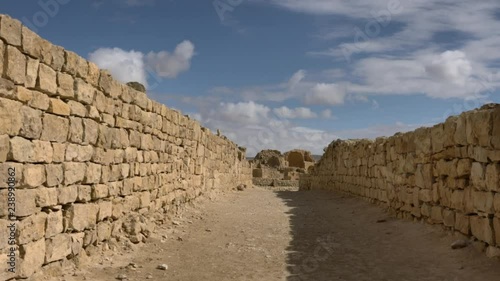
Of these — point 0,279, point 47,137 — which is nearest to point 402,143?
point 47,137

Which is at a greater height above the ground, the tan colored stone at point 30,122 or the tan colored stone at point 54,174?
the tan colored stone at point 30,122

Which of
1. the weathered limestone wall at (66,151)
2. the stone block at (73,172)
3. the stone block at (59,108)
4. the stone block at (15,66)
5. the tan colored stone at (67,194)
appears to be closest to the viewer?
the stone block at (15,66)

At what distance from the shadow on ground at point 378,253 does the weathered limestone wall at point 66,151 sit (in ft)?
9.55

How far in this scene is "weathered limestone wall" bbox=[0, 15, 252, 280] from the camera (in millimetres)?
4773

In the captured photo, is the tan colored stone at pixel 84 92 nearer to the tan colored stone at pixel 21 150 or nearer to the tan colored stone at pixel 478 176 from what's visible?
the tan colored stone at pixel 21 150

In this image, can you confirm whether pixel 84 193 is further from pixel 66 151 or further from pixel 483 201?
pixel 483 201

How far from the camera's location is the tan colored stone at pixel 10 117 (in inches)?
181

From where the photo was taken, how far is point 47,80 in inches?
213

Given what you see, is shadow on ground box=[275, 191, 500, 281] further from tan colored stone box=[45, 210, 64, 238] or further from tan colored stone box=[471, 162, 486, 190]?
tan colored stone box=[45, 210, 64, 238]

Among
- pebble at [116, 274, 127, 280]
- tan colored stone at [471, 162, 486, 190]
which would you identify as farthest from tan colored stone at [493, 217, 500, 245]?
pebble at [116, 274, 127, 280]

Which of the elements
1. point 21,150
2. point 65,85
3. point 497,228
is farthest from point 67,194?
point 497,228

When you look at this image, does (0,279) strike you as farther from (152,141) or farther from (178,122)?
(178,122)

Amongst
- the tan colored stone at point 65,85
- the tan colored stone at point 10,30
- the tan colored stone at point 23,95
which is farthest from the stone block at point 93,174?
the tan colored stone at point 10,30

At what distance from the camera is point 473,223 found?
653 cm
